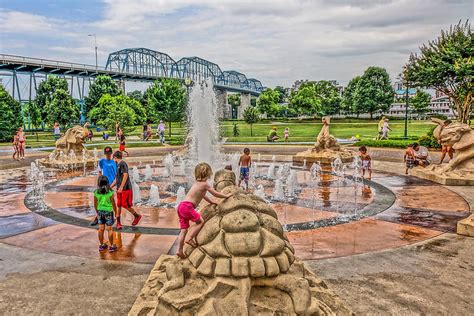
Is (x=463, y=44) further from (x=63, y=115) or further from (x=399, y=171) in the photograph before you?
(x=63, y=115)

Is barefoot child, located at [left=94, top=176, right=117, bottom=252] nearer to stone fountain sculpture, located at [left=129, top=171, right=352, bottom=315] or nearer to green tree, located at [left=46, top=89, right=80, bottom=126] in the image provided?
stone fountain sculpture, located at [left=129, top=171, right=352, bottom=315]

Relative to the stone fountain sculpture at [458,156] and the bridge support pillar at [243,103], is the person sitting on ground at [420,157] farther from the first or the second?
the bridge support pillar at [243,103]

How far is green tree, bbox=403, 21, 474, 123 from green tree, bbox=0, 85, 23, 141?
122 feet

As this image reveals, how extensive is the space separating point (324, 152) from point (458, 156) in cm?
630

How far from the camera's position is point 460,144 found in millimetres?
12617

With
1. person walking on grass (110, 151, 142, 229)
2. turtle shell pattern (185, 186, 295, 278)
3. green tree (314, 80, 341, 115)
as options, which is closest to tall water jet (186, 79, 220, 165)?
person walking on grass (110, 151, 142, 229)

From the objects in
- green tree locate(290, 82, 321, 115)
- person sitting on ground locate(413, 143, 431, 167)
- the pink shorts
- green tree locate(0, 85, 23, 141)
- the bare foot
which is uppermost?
green tree locate(290, 82, 321, 115)

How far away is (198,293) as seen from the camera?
10.4 feet

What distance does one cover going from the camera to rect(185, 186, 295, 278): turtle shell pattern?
3119 millimetres

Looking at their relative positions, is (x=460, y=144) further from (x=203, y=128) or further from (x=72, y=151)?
(x=72, y=151)

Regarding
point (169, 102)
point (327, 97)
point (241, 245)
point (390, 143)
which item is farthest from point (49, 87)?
point (241, 245)

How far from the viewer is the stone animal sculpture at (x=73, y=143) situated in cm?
1711

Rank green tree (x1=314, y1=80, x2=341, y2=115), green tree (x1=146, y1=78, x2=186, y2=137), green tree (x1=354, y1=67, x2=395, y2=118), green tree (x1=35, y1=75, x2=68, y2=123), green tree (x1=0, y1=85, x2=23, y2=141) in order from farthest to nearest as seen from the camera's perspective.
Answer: green tree (x1=314, y1=80, x2=341, y2=115)
green tree (x1=354, y1=67, x2=395, y2=118)
green tree (x1=35, y1=75, x2=68, y2=123)
green tree (x1=146, y1=78, x2=186, y2=137)
green tree (x1=0, y1=85, x2=23, y2=141)

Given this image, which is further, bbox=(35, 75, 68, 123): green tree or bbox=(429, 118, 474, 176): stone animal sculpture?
bbox=(35, 75, 68, 123): green tree
